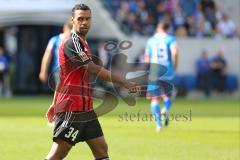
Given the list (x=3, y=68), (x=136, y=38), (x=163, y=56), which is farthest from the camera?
(x=136, y=38)

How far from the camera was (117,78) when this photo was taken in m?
8.43

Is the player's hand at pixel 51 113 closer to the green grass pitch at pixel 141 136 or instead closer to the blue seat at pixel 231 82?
the green grass pitch at pixel 141 136

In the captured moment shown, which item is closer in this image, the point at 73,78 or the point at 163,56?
the point at 73,78

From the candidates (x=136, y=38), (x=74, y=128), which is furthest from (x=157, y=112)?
(x=136, y=38)

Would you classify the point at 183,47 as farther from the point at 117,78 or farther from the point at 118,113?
the point at 117,78

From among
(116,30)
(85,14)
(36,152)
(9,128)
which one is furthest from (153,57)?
(116,30)

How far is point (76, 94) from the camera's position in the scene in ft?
28.5

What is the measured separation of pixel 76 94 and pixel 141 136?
7.71 metres

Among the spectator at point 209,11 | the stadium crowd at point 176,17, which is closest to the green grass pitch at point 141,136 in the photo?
the stadium crowd at point 176,17

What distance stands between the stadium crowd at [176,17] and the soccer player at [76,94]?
27.2 metres

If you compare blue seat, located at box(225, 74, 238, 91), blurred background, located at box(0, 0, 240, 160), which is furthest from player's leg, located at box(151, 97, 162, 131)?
blue seat, located at box(225, 74, 238, 91)

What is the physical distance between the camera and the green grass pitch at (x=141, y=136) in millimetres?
13086

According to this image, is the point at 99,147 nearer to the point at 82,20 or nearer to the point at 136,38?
the point at 82,20

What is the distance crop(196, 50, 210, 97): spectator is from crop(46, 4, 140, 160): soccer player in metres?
27.4
